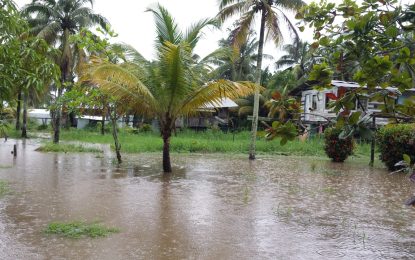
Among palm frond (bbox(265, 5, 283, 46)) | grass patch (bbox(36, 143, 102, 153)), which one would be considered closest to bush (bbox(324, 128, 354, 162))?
palm frond (bbox(265, 5, 283, 46))

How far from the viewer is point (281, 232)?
655 centimetres

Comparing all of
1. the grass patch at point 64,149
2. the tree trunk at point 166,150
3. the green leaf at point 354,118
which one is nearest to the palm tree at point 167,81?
the tree trunk at point 166,150

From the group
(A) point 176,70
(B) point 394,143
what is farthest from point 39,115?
(B) point 394,143

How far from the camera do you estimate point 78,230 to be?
614 centimetres

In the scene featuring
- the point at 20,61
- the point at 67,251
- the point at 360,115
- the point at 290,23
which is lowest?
the point at 67,251

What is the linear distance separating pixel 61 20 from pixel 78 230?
62.3 ft

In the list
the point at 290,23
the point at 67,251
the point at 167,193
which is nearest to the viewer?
the point at 67,251

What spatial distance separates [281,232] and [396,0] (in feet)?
14.6

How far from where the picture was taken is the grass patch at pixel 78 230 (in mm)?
5983

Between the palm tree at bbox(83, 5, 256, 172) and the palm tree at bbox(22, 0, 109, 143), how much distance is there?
34.2 feet

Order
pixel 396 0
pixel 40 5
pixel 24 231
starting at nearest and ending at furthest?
pixel 396 0 < pixel 24 231 < pixel 40 5

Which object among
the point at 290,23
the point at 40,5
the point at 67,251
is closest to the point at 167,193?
the point at 67,251

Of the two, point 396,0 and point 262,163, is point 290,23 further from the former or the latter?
point 396,0

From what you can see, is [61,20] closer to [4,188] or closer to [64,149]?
[64,149]
